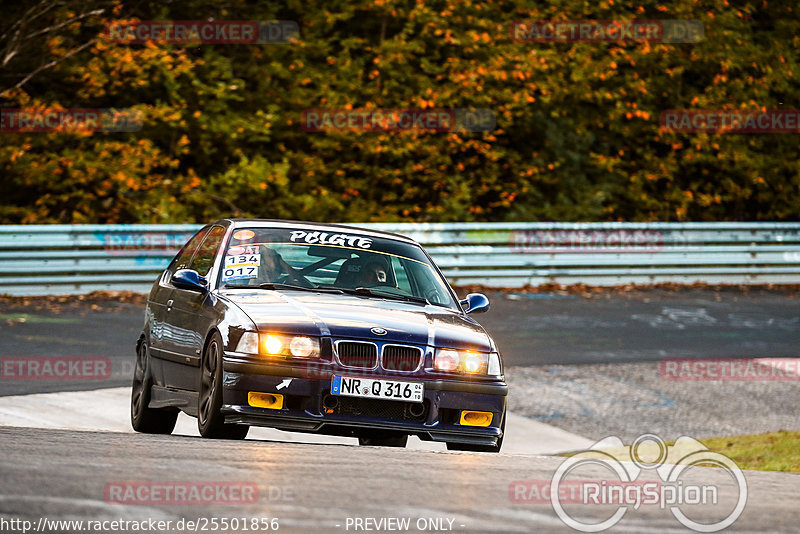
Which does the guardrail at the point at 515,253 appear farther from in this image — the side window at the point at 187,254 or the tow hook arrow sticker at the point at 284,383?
the tow hook arrow sticker at the point at 284,383

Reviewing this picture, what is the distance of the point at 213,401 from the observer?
7633mm

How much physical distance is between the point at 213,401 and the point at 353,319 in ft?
2.99

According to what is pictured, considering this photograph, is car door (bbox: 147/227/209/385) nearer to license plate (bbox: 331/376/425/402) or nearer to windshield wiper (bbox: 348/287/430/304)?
windshield wiper (bbox: 348/287/430/304)

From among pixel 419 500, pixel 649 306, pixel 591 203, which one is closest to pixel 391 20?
pixel 591 203

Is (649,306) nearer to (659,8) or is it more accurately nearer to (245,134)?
(245,134)
